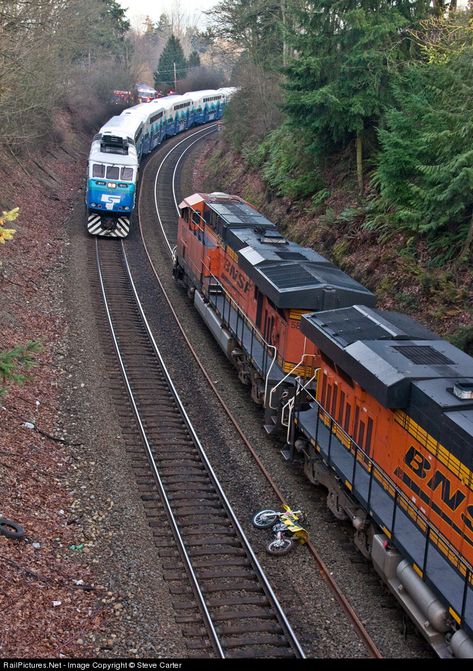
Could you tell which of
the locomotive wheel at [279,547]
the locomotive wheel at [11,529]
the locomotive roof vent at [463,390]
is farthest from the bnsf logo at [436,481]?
the locomotive wheel at [11,529]

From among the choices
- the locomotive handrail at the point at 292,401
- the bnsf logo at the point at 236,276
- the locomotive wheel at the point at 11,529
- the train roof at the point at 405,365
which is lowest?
the locomotive wheel at the point at 11,529

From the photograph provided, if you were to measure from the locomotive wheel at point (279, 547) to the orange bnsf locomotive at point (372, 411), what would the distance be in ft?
3.55

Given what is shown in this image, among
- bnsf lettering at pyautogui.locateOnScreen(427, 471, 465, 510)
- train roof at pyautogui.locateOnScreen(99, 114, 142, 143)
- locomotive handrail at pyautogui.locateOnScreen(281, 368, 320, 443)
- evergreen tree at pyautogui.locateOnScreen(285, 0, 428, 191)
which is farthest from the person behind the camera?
train roof at pyautogui.locateOnScreen(99, 114, 142, 143)

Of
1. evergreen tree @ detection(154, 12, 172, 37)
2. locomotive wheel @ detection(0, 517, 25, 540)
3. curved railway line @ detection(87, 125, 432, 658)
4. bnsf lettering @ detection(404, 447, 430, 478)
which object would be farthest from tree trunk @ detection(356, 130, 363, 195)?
evergreen tree @ detection(154, 12, 172, 37)

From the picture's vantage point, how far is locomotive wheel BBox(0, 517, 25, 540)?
11.2m

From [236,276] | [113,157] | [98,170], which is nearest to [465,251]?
[236,276]

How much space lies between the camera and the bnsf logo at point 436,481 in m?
9.42

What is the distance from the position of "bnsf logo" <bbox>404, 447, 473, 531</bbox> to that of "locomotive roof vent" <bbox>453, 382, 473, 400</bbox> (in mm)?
1023

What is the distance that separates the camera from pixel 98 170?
3159cm

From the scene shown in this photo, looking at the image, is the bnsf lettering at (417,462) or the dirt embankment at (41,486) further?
the bnsf lettering at (417,462)

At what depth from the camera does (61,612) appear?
387 inches

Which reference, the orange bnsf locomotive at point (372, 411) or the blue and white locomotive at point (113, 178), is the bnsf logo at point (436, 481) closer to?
the orange bnsf locomotive at point (372, 411)

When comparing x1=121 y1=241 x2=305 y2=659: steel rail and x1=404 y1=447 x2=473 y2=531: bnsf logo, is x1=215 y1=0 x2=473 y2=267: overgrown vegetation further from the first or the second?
x1=404 y1=447 x2=473 y2=531: bnsf logo

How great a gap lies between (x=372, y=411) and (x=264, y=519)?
8.53 feet
